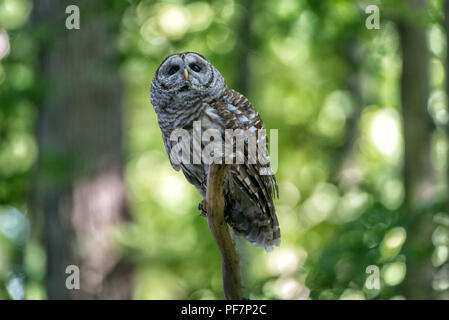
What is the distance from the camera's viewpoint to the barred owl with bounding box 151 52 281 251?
2.16 metres

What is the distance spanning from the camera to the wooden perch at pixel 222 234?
1.78 m

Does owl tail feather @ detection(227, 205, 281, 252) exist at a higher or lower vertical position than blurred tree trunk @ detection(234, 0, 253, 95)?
lower

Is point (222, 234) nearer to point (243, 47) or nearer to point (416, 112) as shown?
point (243, 47)

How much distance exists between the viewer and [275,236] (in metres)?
2.62

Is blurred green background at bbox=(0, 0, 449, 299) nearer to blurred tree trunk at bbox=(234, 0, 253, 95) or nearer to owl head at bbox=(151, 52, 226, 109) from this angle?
blurred tree trunk at bbox=(234, 0, 253, 95)

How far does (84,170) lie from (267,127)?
214 centimetres

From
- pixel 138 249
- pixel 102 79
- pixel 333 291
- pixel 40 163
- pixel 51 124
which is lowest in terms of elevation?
pixel 333 291

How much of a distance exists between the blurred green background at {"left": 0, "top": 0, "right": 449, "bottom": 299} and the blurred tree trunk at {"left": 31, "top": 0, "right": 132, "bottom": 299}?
2 centimetres

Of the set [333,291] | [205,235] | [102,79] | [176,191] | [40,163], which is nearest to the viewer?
[333,291]

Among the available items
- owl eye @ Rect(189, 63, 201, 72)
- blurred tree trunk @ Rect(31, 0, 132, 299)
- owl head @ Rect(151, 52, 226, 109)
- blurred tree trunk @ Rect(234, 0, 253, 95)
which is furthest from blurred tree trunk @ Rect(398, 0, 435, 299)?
owl eye @ Rect(189, 63, 201, 72)

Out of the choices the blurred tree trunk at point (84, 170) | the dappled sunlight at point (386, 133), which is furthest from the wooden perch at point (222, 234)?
the dappled sunlight at point (386, 133)

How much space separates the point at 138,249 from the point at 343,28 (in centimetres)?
293
